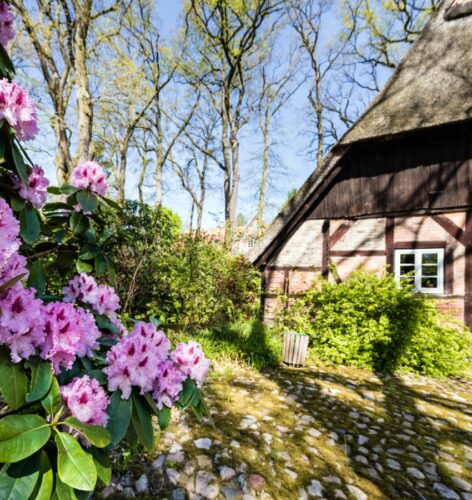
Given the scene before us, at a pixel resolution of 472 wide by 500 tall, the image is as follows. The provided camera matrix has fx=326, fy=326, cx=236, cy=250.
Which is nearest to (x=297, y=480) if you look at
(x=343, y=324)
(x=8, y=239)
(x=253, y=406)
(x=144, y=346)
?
(x=253, y=406)

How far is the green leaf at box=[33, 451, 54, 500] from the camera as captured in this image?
2.95 ft

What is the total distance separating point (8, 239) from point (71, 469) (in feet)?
2.12

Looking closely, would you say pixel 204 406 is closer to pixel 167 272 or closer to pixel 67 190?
pixel 67 190

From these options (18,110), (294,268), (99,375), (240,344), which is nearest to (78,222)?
(18,110)

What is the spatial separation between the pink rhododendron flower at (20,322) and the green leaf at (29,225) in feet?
1.38

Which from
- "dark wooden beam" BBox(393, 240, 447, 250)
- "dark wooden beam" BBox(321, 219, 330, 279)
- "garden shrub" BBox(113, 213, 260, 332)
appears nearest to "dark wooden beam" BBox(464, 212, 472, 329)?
"dark wooden beam" BBox(393, 240, 447, 250)

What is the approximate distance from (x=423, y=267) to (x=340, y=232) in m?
2.03

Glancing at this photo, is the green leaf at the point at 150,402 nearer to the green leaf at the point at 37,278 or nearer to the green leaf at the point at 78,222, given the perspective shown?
the green leaf at the point at 37,278

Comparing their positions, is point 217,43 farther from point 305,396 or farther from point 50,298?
point 50,298

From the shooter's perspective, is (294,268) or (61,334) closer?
(61,334)

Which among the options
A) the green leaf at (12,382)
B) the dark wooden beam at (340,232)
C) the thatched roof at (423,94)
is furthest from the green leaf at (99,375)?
the dark wooden beam at (340,232)

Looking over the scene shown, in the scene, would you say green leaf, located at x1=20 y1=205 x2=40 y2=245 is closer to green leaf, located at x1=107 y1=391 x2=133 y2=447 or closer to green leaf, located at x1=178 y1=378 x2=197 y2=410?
green leaf, located at x1=107 y1=391 x2=133 y2=447

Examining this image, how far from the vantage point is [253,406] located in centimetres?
377

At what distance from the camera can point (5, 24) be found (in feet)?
4.16
